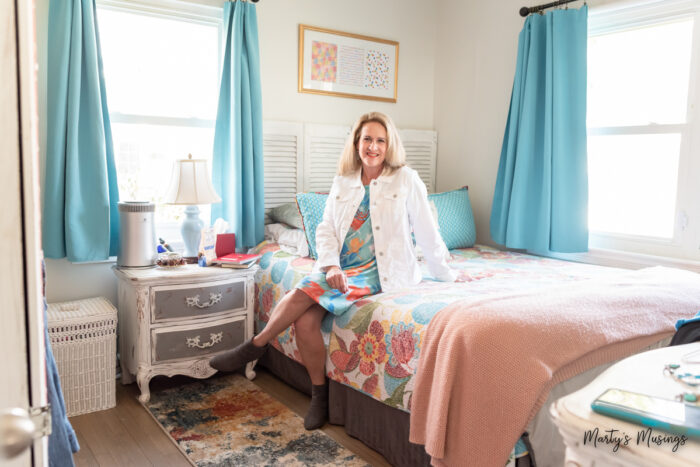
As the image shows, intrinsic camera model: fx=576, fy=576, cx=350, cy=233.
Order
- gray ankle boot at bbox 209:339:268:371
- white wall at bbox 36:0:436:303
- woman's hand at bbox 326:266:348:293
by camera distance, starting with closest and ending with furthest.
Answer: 1. woman's hand at bbox 326:266:348:293
2. gray ankle boot at bbox 209:339:268:371
3. white wall at bbox 36:0:436:303

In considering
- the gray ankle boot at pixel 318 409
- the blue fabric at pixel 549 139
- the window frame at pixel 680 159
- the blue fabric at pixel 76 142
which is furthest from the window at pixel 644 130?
the blue fabric at pixel 76 142

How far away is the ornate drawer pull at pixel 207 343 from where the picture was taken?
2.72 meters

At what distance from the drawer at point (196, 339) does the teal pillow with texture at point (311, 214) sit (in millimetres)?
505

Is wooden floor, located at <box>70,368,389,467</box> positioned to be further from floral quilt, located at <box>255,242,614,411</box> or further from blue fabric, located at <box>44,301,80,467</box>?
blue fabric, located at <box>44,301,80,467</box>

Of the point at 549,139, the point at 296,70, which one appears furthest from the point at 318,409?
the point at 296,70

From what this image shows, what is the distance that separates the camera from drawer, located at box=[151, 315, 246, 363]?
8.70 ft

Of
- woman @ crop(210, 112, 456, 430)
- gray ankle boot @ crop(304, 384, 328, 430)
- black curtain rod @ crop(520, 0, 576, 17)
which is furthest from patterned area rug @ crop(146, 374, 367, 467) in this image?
black curtain rod @ crop(520, 0, 576, 17)

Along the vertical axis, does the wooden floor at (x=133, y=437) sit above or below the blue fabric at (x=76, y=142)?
below

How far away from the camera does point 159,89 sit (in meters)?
A: 3.09

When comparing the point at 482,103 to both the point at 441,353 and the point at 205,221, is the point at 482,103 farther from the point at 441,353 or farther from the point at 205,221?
the point at 441,353

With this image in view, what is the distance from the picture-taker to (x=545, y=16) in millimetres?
3199

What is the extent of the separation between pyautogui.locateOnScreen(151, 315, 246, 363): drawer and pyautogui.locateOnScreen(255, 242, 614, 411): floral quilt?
0.21m

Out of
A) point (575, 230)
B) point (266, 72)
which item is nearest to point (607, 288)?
point (575, 230)

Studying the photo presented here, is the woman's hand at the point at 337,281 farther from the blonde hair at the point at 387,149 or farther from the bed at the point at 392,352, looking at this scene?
the blonde hair at the point at 387,149
